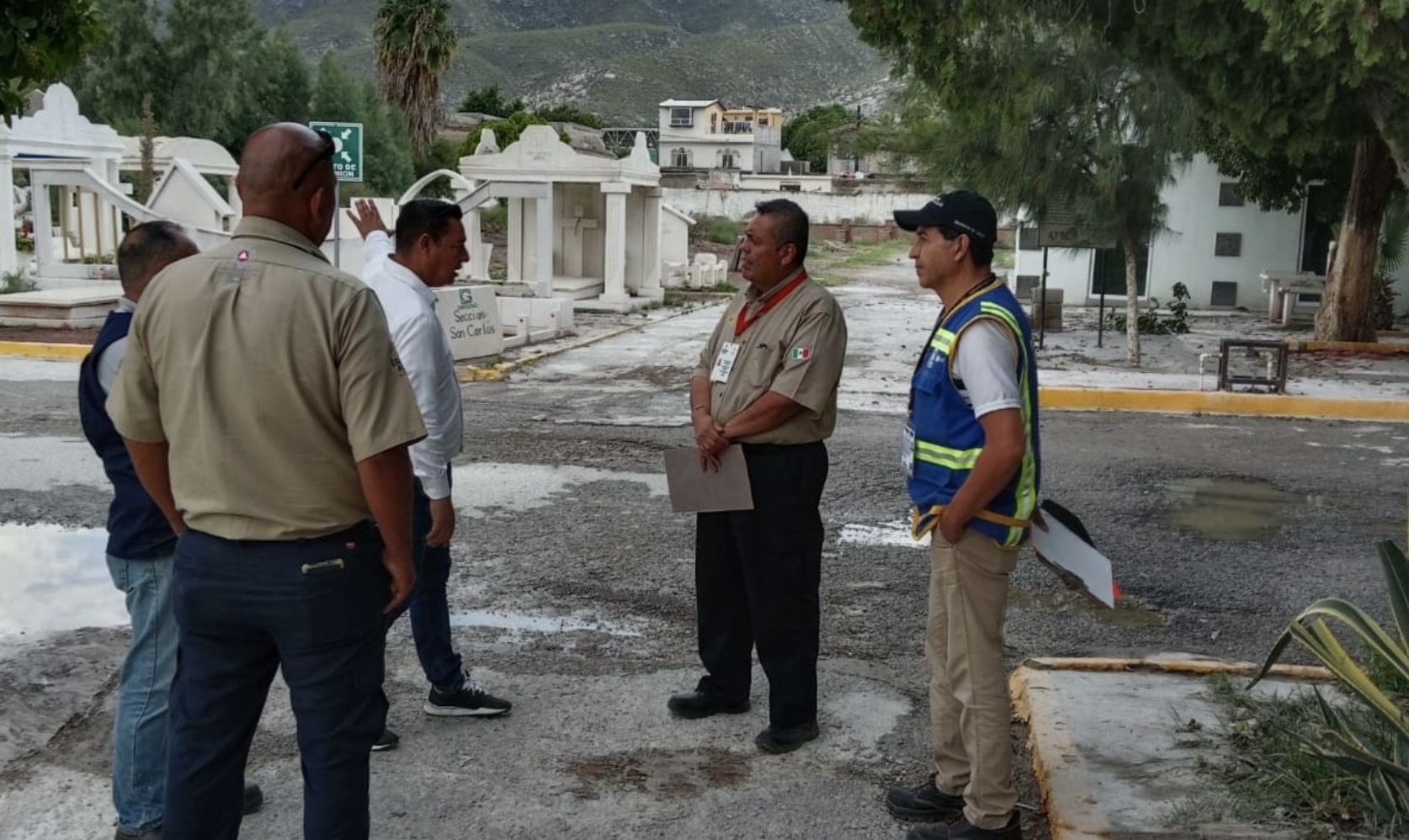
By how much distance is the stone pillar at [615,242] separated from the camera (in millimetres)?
23625

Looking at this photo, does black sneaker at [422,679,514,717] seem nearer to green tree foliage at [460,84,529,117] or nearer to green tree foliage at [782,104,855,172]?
green tree foliage at [460,84,529,117]

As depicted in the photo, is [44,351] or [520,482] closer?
[520,482]

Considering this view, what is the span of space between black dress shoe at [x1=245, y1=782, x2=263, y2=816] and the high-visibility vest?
225cm

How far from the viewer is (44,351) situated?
15750 mm

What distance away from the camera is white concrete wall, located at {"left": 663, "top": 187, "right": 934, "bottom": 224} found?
58.0 m

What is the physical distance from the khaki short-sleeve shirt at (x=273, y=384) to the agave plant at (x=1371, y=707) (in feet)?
8.74

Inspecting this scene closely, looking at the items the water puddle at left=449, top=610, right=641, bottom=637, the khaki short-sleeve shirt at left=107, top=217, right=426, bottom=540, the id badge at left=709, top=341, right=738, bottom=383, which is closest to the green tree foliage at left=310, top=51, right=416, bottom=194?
the water puddle at left=449, top=610, right=641, bottom=637

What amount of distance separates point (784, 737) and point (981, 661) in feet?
3.52

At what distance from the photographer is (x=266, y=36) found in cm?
4838

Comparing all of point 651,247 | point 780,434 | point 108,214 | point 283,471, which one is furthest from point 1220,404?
point 108,214

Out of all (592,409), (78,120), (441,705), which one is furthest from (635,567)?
(78,120)

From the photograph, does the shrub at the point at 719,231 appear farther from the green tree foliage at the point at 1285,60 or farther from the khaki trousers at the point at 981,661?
the khaki trousers at the point at 981,661

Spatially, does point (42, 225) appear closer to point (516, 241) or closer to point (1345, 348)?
point (516, 241)

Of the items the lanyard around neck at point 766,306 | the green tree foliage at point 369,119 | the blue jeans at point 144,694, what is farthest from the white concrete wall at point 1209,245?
the green tree foliage at point 369,119
